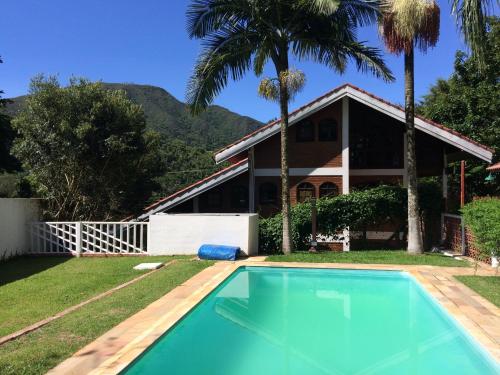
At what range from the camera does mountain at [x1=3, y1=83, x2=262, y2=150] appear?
65.6 meters

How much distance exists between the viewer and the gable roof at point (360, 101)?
1583 centimetres

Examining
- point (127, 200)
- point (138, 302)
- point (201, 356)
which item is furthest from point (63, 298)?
point (127, 200)

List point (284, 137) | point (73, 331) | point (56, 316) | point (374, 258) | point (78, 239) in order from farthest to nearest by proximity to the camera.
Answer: point (78, 239) → point (284, 137) → point (374, 258) → point (56, 316) → point (73, 331)

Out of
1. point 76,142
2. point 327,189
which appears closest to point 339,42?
point 327,189

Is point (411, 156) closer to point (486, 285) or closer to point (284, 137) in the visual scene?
point (284, 137)

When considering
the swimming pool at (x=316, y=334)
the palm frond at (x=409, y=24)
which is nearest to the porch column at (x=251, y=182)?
the palm frond at (x=409, y=24)

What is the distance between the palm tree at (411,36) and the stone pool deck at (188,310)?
7.34 ft

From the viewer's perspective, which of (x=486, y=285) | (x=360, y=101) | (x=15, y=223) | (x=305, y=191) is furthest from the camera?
(x=305, y=191)

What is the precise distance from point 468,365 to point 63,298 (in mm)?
7285

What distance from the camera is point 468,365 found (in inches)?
233

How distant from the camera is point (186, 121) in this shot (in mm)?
71188

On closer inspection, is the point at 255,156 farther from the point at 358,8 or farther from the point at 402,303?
the point at 402,303

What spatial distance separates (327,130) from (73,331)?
44.6 ft

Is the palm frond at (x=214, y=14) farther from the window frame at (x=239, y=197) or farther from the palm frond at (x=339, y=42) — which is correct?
the window frame at (x=239, y=197)
